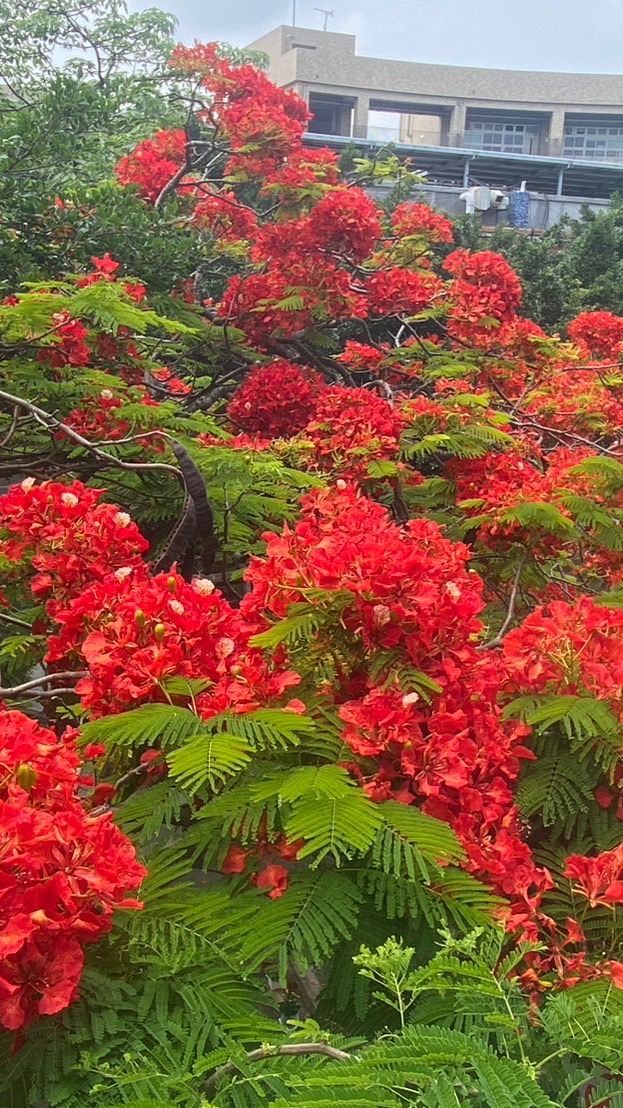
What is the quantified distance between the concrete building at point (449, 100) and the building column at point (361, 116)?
3cm

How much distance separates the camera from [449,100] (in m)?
32.8

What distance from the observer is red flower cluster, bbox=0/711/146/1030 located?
120cm

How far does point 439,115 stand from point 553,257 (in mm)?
22712

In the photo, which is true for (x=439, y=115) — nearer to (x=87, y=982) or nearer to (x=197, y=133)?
(x=197, y=133)

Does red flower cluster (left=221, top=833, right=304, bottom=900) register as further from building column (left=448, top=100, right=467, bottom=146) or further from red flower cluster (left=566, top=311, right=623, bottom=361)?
building column (left=448, top=100, right=467, bottom=146)

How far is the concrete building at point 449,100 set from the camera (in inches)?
1230

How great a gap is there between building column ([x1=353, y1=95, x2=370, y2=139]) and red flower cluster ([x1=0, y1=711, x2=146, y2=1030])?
33.2 meters

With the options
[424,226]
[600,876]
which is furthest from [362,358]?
[600,876]

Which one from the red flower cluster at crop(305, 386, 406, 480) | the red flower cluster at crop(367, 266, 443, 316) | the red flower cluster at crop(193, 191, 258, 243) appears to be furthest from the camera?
the red flower cluster at crop(193, 191, 258, 243)

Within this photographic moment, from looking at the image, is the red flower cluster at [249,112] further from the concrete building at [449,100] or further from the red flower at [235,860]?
the concrete building at [449,100]

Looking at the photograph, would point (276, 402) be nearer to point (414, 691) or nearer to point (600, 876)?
point (414, 691)

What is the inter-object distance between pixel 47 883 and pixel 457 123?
117 ft

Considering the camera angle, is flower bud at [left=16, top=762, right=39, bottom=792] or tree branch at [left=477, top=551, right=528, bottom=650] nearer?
flower bud at [left=16, top=762, right=39, bottom=792]

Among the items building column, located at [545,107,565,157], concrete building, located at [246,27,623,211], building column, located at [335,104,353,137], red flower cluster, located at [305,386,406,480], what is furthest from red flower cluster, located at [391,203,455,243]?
building column, located at [545,107,565,157]
